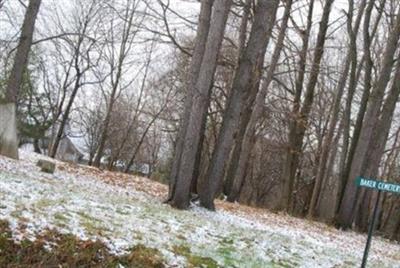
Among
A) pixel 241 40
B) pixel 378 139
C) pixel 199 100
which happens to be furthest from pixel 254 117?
pixel 199 100

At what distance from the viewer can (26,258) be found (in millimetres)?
6262

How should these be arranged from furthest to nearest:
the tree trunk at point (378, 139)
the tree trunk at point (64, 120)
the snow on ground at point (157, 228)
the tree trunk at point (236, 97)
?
the tree trunk at point (64, 120) < the tree trunk at point (378, 139) < the tree trunk at point (236, 97) < the snow on ground at point (157, 228)

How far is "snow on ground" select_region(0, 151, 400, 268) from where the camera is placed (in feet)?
24.1

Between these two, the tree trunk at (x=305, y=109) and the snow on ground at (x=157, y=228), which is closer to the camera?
the snow on ground at (x=157, y=228)

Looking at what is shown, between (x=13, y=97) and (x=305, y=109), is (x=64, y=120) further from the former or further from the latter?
(x=13, y=97)

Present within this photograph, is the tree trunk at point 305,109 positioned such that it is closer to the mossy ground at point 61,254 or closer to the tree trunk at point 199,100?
the tree trunk at point 199,100

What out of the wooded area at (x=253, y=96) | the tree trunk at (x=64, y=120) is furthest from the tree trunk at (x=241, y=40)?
the tree trunk at (x=64, y=120)

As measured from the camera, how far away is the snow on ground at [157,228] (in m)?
7.33

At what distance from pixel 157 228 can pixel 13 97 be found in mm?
8965

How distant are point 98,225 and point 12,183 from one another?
2493mm

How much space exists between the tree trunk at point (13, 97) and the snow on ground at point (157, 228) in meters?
1.57

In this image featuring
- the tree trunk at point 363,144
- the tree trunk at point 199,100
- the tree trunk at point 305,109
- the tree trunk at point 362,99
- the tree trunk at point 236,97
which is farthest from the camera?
the tree trunk at point 305,109

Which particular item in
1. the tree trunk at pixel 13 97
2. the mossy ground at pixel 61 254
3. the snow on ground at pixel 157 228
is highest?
the tree trunk at pixel 13 97

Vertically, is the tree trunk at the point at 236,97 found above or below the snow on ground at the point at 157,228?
above
